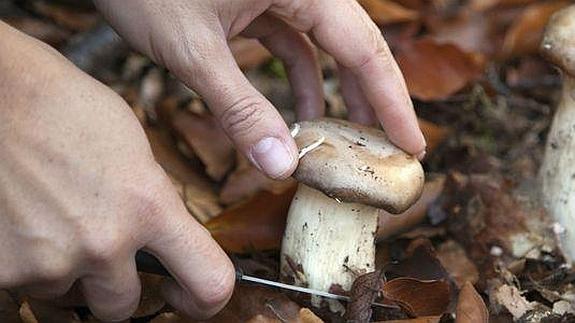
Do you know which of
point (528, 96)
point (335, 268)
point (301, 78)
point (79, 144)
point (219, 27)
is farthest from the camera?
point (528, 96)

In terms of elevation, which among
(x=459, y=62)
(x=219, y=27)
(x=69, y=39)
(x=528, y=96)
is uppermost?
(x=219, y=27)

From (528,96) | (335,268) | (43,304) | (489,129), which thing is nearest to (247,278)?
(335,268)

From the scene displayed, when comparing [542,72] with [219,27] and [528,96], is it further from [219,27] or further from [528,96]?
[219,27]

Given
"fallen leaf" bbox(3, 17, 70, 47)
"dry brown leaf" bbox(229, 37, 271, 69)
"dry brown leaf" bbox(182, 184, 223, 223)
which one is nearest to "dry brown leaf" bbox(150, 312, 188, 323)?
"dry brown leaf" bbox(182, 184, 223, 223)

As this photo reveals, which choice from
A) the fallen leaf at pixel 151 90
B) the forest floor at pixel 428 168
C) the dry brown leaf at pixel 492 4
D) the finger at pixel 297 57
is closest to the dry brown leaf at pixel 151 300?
the forest floor at pixel 428 168

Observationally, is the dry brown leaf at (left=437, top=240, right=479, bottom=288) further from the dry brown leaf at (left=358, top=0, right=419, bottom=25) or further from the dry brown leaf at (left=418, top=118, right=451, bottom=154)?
the dry brown leaf at (left=358, top=0, right=419, bottom=25)

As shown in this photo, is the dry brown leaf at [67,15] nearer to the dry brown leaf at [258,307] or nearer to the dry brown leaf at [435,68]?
the dry brown leaf at [435,68]
